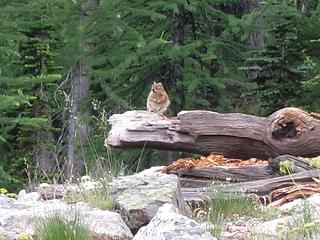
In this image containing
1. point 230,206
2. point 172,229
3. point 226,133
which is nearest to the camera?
point 172,229

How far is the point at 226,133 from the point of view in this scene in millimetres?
8164

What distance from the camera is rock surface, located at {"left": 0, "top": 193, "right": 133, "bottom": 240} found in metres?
5.31

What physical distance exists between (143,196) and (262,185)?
1.92 m

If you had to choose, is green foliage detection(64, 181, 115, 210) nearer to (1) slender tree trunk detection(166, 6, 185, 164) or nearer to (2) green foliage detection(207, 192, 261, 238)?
(2) green foliage detection(207, 192, 261, 238)

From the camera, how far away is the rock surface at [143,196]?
5.82m

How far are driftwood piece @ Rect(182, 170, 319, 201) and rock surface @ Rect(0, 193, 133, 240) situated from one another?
5.59 feet

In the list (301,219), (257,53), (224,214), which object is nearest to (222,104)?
(257,53)

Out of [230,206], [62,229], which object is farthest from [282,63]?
[62,229]

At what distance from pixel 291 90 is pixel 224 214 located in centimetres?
784

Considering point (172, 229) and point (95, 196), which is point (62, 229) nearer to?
point (172, 229)

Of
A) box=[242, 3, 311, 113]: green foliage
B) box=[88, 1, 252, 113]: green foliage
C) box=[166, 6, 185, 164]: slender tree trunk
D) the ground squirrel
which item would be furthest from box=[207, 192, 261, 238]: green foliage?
box=[242, 3, 311, 113]: green foliage

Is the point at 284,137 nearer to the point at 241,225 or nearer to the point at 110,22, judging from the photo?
the point at 241,225

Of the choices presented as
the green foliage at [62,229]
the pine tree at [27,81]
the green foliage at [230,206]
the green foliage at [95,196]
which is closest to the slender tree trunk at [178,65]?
the pine tree at [27,81]

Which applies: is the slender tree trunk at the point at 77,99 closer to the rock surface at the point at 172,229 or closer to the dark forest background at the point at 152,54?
the dark forest background at the point at 152,54
